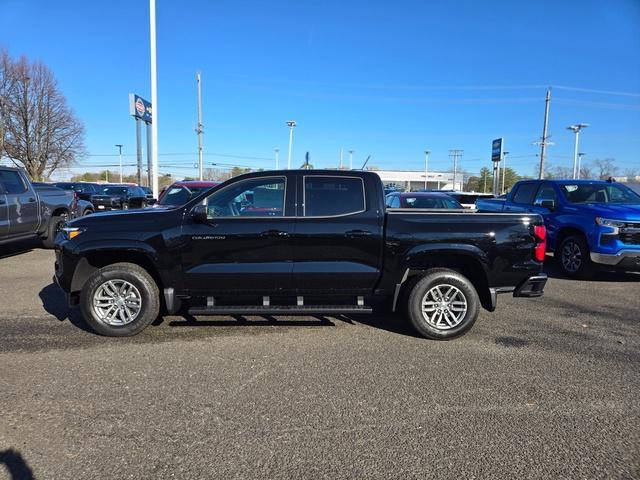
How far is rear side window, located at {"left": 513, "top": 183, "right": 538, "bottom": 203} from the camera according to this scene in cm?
1036

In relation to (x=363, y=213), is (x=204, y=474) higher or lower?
lower

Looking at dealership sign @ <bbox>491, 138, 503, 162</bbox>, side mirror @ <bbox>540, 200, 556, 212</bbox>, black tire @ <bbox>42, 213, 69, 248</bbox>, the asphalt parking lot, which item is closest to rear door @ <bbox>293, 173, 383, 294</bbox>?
the asphalt parking lot

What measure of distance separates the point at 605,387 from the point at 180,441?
3.55 m

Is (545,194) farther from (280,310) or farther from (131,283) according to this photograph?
(131,283)

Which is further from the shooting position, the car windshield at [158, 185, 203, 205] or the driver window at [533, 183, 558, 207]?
the driver window at [533, 183, 558, 207]

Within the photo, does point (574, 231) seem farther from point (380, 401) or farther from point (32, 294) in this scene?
point (32, 294)

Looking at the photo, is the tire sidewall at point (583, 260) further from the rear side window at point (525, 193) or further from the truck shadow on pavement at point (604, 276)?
the rear side window at point (525, 193)

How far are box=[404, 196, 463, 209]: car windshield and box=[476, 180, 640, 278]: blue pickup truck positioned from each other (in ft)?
4.62

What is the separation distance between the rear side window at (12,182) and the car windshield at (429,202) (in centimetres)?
858

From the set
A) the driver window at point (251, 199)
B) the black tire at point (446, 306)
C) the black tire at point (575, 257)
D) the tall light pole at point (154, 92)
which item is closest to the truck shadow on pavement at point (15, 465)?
the driver window at point (251, 199)

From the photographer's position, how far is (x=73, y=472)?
2.72 meters

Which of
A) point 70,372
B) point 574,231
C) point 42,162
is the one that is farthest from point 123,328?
point 42,162

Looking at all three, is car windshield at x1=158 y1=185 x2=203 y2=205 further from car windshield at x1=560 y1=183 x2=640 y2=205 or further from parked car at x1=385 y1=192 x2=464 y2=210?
car windshield at x1=560 y1=183 x2=640 y2=205

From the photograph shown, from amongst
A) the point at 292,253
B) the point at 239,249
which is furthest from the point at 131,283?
the point at 292,253
